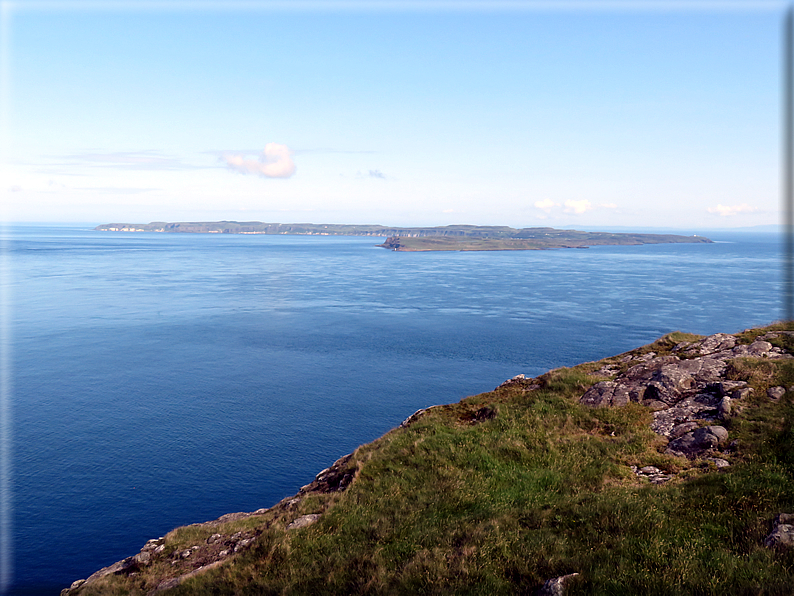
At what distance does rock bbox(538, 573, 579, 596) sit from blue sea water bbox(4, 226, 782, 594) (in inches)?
1305

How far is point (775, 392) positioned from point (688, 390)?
258 centimetres

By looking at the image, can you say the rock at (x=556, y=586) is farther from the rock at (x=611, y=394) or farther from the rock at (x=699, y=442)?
the rock at (x=611, y=394)

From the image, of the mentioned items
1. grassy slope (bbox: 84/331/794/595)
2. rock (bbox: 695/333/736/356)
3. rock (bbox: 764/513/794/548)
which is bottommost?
grassy slope (bbox: 84/331/794/595)

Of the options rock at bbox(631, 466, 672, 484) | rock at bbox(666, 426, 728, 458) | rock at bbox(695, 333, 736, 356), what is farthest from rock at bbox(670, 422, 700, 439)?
rock at bbox(695, 333, 736, 356)

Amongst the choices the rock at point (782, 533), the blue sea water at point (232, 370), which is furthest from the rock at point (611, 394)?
the blue sea water at point (232, 370)

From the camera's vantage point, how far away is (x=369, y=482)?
16469mm

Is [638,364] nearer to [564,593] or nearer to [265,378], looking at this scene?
[564,593]

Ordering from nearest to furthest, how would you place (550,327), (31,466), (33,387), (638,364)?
(638,364), (31,466), (33,387), (550,327)

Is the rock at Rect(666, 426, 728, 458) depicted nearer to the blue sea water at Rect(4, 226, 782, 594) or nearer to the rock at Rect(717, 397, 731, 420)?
the rock at Rect(717, 397, 731, 420)

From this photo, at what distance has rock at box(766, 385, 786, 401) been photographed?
55.6 ft

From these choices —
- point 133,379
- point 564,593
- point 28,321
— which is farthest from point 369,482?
point 28,321

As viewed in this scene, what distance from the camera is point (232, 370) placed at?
70.6 m

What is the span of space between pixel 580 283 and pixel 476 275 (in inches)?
1472

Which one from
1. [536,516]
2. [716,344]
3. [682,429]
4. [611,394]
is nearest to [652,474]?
[682,429]
